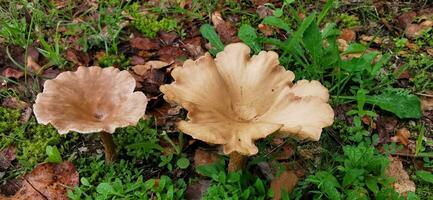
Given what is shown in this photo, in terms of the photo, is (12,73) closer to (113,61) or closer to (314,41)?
(113,61)

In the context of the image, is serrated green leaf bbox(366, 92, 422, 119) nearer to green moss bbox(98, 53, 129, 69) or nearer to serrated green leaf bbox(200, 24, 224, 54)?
serrated green leaf bbox(200, 24, 224, 54)

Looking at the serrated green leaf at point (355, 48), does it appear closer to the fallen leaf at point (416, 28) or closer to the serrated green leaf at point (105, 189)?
the fallen leaf at point (416, 28)

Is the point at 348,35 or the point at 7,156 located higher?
the point at 348,35

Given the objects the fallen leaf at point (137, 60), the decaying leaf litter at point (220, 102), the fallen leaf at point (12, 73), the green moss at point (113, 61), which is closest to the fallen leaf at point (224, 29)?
the decaying leaf litter at point (220, 102)

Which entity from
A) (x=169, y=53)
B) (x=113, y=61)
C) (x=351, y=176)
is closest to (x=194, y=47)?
(x=169, y=53)

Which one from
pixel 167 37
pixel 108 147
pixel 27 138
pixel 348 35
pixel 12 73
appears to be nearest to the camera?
pixel 108 147

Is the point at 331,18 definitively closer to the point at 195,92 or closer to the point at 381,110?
the point at 381,110

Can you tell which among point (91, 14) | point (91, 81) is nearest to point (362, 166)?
point (91, 81)
